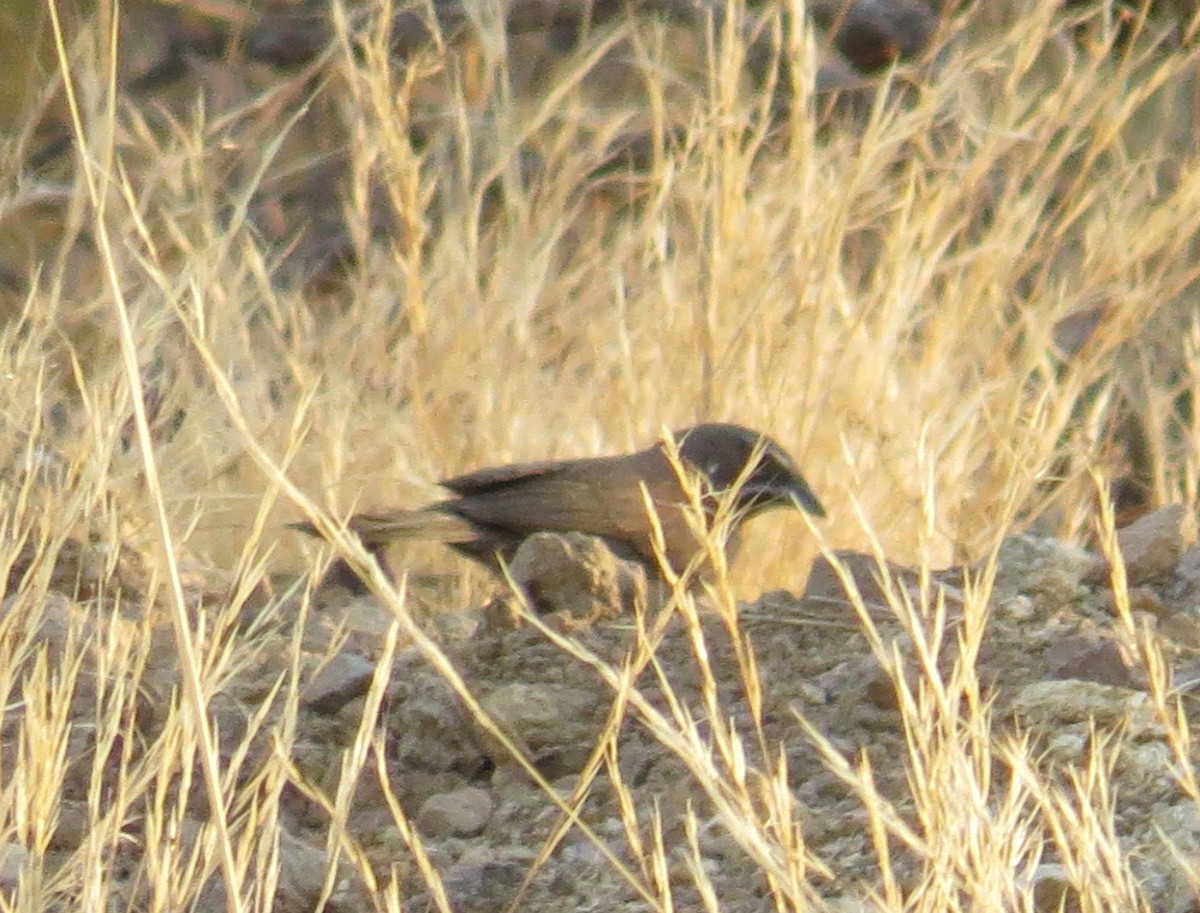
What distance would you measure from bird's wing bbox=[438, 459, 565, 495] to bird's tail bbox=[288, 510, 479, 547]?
74 millimetres

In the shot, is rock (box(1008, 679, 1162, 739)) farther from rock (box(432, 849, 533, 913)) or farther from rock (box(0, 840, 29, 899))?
rock (box(0, 840, 29, 899))

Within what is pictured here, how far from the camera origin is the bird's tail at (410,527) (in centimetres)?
537

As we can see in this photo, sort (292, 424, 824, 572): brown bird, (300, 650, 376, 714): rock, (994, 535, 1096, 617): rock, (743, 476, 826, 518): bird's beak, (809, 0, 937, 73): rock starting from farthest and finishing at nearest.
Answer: (809, 0, 937, 73): rock → (292, 424, 824, 572): brown bird → (743, 476, 826, 518): bird's beak → (994, 535, 1096, 617): rock → (300, 650, 376, 714): rock

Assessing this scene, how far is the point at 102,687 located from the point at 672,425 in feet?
9.41

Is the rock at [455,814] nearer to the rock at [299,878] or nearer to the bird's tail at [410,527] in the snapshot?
the rock at [299,878]

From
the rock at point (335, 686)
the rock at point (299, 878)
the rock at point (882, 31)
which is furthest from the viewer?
the rock at point (882, 31)

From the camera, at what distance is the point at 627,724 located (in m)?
3.71

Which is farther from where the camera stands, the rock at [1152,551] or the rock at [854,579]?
the rock at [1152,551]

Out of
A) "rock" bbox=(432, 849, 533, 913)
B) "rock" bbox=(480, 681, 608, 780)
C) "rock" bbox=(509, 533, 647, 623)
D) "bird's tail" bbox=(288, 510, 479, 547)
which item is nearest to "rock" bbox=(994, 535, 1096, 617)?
"rock" bbox=(509, 533, 647, 623)

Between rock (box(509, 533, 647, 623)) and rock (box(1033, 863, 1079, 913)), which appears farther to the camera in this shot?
rock (box(509, 533, 647, 623))

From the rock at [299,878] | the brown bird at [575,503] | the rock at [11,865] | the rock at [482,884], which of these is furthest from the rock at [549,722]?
the brown bird at [575,503]

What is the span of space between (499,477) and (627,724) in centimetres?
170

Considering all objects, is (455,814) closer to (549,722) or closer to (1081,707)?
(549,722)

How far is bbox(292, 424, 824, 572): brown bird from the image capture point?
17.5 feet
